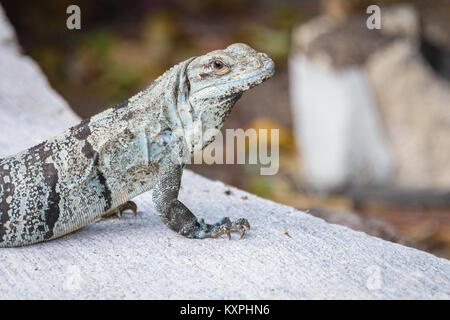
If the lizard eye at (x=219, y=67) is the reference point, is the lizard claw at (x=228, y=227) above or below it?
below

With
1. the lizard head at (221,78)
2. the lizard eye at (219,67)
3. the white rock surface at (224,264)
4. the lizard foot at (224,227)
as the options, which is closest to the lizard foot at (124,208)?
the white rock surface at (224,264)

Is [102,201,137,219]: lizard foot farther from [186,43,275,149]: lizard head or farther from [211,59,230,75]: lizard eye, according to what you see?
[211,59,230,75]: lizard eye

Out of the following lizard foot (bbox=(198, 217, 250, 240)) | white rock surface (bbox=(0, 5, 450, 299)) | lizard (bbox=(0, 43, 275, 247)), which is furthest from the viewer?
lizard foot (bbox=(198, 217, 250, 240))

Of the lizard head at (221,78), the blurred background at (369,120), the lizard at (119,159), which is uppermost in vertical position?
the lizard head at (221,78)

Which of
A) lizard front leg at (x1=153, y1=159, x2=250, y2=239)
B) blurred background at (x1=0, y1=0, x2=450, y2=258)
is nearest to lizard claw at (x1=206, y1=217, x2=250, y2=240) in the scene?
lizard front leg at (x1=153, y1=159, x2=250, y2=239)

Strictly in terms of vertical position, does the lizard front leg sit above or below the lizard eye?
below

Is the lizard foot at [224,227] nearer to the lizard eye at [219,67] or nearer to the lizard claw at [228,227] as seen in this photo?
the lizard claw at [228,227]

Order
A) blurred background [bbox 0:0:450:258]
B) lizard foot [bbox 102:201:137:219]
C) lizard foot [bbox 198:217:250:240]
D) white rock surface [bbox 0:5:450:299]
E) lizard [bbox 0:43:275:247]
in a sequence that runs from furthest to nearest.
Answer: blurred background [bbox 0:0:450:258] → lizard foot [bbox 102:201:137:219] → lizard foot [bbox 198:217:250:240] → lizard [bbox 0:43:275:247] → white rock surface [bbox 0:5:450:299]

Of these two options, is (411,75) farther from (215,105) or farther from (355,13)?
(215,105)

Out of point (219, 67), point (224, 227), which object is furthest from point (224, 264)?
point (219, 67)
